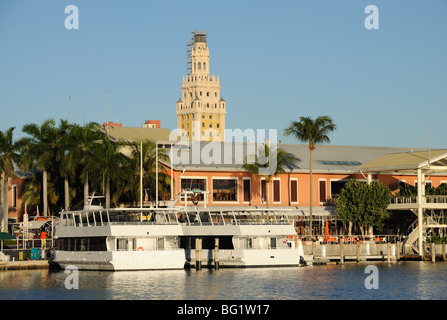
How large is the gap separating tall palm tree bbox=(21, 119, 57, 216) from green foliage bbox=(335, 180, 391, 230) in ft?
99.1

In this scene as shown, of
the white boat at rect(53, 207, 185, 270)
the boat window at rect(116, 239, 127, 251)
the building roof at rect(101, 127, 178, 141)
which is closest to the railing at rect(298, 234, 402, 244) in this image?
the white boat at rect(53, 207, 185, 270)

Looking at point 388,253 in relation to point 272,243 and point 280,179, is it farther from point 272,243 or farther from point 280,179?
point 280,179

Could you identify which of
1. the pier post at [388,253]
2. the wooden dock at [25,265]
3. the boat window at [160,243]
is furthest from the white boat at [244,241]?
the wooden dock at [25,265]

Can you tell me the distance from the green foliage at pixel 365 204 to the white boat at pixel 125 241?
23.8 m

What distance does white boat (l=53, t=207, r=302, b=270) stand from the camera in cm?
6806

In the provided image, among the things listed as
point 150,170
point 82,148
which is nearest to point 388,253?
point 150,170

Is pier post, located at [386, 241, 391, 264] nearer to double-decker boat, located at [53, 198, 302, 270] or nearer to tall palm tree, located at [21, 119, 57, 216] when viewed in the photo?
double-decker boat, located at [53, 198, 302, 270]

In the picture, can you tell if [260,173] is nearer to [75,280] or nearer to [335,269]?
[335,269]

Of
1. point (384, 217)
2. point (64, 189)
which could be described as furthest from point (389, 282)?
point (64, 189)

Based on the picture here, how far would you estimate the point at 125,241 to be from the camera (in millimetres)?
68250

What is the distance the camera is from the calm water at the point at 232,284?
183 ft
